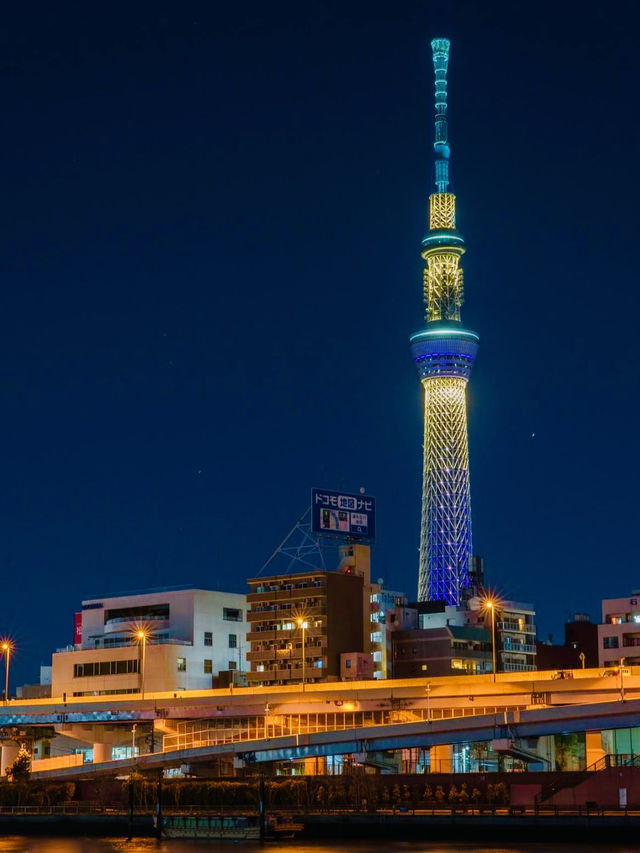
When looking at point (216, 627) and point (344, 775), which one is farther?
point (216, 627)

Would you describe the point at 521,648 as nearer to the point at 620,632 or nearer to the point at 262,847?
the point at 620,632

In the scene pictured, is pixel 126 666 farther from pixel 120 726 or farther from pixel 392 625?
pixel 392 625

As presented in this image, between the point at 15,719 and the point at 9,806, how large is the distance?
31447 mm

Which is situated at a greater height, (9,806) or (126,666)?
(126,666)

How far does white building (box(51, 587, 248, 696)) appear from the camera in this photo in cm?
14900

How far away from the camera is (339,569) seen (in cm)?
15512

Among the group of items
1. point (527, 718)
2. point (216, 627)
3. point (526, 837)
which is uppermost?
point (216, 627)

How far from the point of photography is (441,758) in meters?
114

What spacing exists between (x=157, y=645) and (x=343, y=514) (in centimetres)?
2358

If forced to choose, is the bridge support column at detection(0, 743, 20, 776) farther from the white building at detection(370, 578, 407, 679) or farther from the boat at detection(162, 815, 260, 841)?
the boat at detection(162, 815, 260, 841)

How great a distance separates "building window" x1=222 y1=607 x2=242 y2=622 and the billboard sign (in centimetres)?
1371

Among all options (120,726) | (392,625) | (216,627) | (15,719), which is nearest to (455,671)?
(392,625)

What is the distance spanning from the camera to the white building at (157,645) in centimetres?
14900

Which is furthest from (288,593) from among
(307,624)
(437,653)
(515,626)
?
(515,626)
